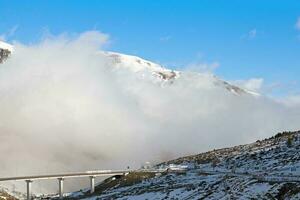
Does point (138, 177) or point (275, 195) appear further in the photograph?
point (138, 177)

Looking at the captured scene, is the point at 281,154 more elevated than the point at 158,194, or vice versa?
the point at 281,154

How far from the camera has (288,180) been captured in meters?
62.8

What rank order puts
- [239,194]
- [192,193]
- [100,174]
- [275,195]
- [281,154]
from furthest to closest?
[100,174], [281,154], [192,193], [239,194], [275,195]

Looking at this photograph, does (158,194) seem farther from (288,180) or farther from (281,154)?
(281,154)

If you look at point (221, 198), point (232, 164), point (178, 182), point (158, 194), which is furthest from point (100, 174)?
point (221, 198)

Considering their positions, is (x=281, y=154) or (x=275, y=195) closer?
(x=275, y=195)

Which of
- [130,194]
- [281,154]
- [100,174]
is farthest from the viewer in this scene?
[100,174]

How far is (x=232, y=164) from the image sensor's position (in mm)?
101812

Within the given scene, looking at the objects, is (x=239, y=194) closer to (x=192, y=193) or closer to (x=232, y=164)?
(x=192, y=193)

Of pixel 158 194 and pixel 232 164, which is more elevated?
pixel 232 164

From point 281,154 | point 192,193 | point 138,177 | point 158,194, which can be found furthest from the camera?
point 138,177

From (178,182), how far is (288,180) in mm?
26668

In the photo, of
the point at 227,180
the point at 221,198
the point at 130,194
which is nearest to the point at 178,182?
the point at 130,194

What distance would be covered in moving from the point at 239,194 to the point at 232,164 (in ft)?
134
